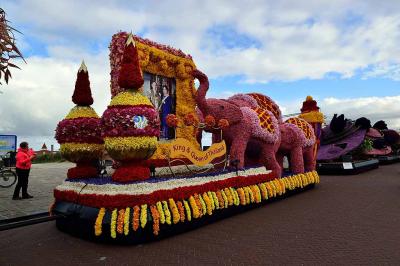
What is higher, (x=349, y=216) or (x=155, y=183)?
(x=155, y=183)

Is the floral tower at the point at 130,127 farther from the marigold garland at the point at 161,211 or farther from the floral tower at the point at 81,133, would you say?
the floral tower at the point at 81,133

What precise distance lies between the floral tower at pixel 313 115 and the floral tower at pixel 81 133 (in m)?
9.61

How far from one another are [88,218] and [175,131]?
5.80 meters

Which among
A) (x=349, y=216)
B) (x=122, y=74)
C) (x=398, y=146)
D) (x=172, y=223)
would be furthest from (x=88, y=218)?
(x=398, y=146)

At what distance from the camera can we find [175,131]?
1120cm

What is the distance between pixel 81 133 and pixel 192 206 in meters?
2.96

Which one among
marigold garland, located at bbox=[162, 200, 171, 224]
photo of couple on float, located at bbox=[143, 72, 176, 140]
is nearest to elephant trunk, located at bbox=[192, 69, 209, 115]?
Answer: photo of couple on float, located at bbox=[143, 72, 176, 140]

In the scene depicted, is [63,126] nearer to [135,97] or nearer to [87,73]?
[87,73]

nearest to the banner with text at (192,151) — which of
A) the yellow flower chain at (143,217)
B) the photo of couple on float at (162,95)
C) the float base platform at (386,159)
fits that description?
the yellow flower chain at (143,217)

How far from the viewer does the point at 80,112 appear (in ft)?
24.1

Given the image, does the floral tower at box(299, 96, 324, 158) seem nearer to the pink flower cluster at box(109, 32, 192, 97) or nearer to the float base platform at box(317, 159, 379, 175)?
the float base platform at box(317, 159, 379, 175)

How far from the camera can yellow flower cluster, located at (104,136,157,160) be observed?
599cm

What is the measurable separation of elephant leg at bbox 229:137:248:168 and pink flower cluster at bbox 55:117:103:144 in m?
3.73

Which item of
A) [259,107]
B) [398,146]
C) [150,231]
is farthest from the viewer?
[398,146]
